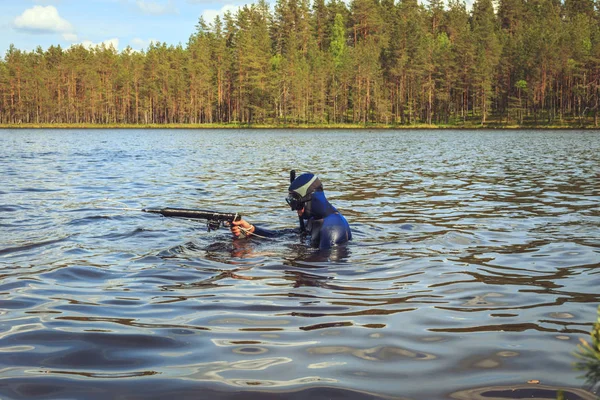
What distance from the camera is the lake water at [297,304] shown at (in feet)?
14.8

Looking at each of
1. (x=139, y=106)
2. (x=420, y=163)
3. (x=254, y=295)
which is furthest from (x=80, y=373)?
(x=139, y=106)

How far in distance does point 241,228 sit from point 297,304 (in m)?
3.69

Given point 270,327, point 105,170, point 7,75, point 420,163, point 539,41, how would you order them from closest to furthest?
point 270,327 → point 105,170 → point 420,163 → point 539,41 → point 7,75

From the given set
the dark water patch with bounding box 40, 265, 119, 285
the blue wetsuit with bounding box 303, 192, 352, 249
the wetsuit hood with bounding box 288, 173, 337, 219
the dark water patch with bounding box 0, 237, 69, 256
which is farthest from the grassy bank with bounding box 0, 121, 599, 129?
the dark water patch with bounding box 40, 265, 119, 285

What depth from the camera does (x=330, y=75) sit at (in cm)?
13025

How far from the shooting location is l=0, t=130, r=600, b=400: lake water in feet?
14.8

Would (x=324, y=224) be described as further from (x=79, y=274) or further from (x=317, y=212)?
(x=79, y=274)

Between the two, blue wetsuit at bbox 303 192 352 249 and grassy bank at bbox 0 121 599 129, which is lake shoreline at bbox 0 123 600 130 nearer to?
grassy bank at bbox 0 121 599 129

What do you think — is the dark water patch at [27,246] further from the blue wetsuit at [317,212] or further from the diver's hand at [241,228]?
the blue wetsuit at [317,212]

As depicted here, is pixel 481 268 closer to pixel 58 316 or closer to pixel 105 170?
pixel 58 316

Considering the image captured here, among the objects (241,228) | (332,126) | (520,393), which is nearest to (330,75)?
(332,126)

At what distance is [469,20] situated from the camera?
180 m

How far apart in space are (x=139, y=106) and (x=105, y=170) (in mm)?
123560

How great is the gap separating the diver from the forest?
106 m
